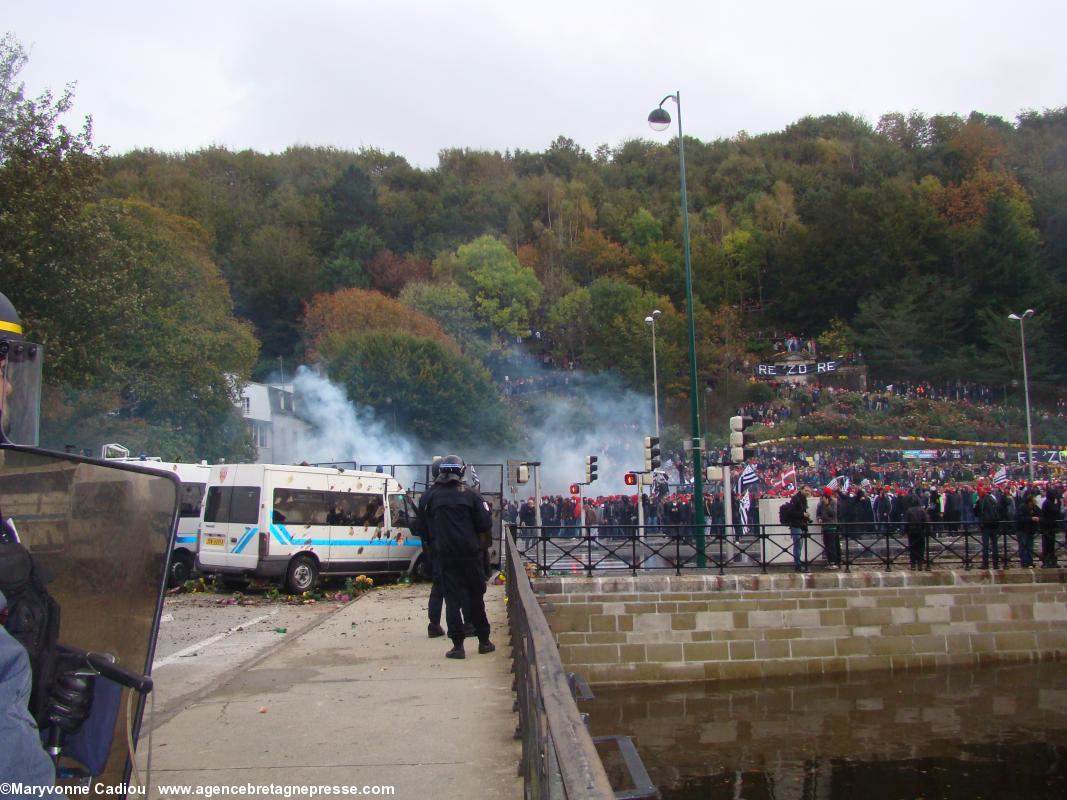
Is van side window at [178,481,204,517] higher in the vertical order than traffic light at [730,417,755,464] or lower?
lower

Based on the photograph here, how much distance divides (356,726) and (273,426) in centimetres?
5326

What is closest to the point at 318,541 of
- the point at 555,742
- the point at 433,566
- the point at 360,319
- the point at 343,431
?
the point at 433,566

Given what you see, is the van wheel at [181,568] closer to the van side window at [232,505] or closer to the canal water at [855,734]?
the van side window at [232,505]

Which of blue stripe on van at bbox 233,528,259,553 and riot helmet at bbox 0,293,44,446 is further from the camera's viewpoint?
blue stripe on van at bbox 233,528,259,553

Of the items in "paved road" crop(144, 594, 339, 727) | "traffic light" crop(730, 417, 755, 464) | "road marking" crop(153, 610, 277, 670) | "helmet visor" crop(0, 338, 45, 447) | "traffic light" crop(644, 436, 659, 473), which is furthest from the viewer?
"traffic light" crop(644, 436, 659, 473)

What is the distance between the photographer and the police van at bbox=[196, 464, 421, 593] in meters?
17.1

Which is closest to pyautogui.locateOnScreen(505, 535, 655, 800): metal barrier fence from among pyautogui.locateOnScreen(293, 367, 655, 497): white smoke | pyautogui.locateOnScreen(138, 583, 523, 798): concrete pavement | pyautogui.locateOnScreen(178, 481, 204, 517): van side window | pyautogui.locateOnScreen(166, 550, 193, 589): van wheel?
pyautogui.locateOnScreen(138, 583, 523, 798): concrete pavement

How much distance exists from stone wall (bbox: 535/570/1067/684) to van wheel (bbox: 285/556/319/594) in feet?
14.1

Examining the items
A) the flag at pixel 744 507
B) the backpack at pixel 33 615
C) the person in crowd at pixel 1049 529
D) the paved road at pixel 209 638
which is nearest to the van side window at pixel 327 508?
the paved road at pixel 209 638

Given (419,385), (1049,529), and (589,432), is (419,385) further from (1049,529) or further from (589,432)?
(1049,529)

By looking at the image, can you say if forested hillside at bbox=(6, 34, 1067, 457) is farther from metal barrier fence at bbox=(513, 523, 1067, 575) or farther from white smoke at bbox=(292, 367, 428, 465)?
metal barrier fence at bbox=(513, 523, 1067, 575)

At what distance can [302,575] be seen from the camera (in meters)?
17.5

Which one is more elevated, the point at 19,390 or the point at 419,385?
the point at 419,385

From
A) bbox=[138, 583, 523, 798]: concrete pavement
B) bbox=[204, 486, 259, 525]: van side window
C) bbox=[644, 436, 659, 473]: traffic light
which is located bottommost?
bbox=[138, 583, 523, 798]: concrete pavement
